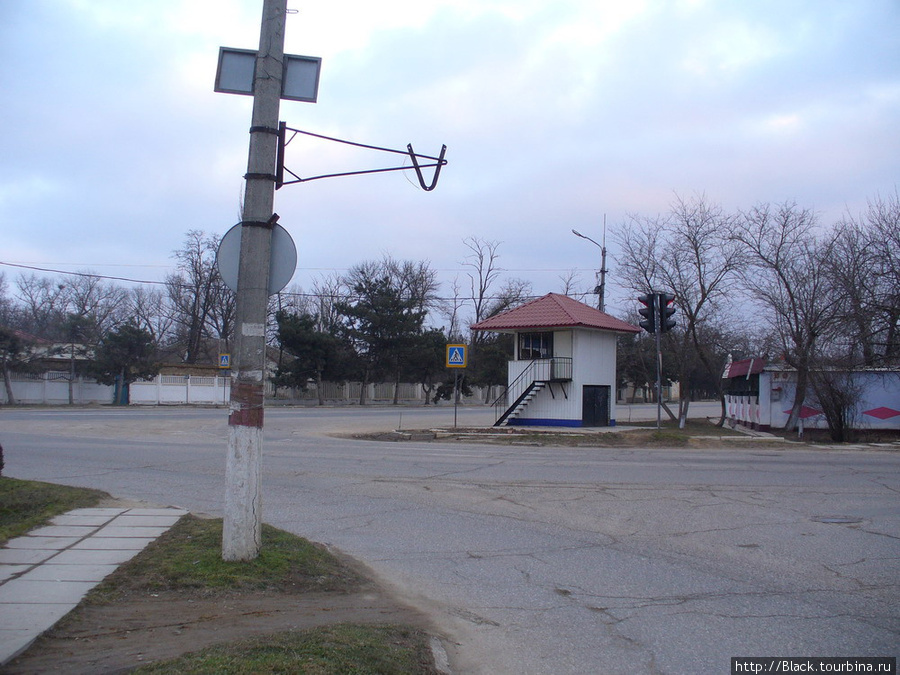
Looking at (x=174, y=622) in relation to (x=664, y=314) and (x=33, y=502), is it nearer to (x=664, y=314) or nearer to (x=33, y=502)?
(x=33, y=502)

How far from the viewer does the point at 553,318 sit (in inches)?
1141

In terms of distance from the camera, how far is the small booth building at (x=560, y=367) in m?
28.8

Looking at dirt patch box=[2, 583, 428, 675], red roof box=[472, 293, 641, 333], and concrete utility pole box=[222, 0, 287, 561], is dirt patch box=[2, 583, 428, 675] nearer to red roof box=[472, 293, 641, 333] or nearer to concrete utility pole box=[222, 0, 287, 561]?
concrete utility pole box=[222, 0, 287, 561]

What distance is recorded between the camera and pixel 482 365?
63.4 metres

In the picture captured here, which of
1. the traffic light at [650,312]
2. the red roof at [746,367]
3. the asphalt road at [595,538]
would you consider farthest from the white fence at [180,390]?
the traffic light at [650,312]

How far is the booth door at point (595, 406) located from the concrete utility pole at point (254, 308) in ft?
77.1

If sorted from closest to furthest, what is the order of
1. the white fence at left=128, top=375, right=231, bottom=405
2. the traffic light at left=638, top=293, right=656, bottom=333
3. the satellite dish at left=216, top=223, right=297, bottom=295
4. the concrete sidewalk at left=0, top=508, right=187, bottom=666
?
the concrete sidewalk at left=0, top=508, right=187, bottom=666
the satellite dish at left=216, top=223, right=297, bottom=295
the traffic light at left=638, top=293, right=656, bottom=333
the white fence at left=128, top=375, right=231, bottom=405

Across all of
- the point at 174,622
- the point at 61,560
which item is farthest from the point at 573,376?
the point at 174,622

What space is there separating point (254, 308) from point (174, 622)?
2.58 m

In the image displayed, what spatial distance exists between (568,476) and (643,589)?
24.1 feet

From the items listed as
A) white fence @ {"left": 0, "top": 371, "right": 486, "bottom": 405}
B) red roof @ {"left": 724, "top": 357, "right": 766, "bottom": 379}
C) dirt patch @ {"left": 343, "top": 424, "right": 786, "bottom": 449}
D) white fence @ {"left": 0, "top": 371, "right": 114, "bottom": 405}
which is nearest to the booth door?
dirt patch @ {"left": 343, "top": 424, "right": 786, "bottom": 449}

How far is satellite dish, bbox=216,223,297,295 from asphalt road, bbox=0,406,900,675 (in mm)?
2986

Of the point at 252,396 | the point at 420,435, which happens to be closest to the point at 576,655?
the point at 252,396

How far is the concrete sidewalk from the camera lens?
5199mm
